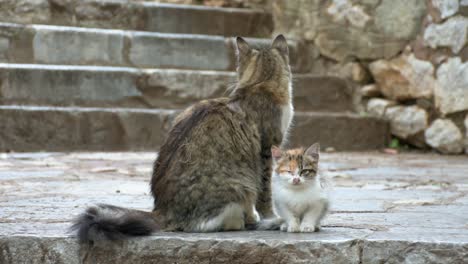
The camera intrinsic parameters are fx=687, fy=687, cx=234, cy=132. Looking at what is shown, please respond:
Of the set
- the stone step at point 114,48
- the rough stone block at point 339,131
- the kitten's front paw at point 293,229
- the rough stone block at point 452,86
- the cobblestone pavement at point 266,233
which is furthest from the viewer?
the stone step at point 114,48

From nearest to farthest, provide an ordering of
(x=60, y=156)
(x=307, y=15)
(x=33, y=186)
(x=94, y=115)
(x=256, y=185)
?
1. (x=256, y=185)
2. (x=33, y=186)
3. (x=60, y=156)
4. (x=94, y=115)
5. (x=307, y=15)

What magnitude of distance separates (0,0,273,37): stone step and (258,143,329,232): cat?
17.5ft

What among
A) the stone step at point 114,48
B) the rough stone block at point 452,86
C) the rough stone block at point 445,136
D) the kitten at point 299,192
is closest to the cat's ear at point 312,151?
the kitten at point 299,192

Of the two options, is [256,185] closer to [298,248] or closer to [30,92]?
[298,248]

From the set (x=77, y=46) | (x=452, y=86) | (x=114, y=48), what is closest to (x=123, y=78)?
(x=114, y=48)

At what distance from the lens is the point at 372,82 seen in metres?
7.15

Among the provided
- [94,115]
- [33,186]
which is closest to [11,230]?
[33,186]

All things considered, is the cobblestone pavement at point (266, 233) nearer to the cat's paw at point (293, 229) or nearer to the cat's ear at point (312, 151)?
the cat's paw at point (293, 229)

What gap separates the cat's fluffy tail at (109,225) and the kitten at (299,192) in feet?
1.62

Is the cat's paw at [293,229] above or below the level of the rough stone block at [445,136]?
above

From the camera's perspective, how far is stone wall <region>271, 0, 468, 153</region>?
20.3 feet

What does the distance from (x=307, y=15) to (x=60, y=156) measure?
3193mm

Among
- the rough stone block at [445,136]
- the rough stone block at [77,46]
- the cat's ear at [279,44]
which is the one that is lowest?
the rough stone block at [445,136]

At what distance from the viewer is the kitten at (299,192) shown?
2.56 meters
